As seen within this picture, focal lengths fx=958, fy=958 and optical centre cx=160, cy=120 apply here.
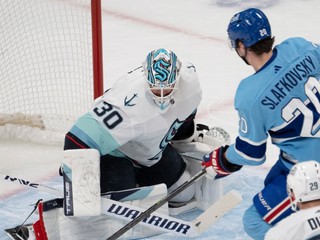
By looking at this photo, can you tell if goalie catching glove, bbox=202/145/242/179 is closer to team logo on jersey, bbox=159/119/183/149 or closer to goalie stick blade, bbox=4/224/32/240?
team logo on jersey, bbox=159/119/183/149

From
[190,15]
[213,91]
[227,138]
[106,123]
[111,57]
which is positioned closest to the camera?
[106,123]

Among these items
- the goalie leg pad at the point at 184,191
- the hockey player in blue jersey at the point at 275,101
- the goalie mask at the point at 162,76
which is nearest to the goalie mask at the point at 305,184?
the hockey player in blue jersey at the point at 275,101

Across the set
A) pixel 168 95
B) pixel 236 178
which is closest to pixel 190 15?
pixel 236 178

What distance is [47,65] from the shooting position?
4676 millimetres

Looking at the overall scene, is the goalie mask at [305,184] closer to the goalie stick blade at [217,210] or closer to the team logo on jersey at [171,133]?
the goalie stick blade at [217,210]

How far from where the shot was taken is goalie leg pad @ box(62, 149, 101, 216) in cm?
333

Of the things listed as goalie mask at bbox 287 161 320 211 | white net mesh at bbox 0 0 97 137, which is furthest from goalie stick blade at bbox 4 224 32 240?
goalie mask at bbox 287 161 320 211

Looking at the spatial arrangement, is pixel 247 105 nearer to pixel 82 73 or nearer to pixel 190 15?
pixel 82 73

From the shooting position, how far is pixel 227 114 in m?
4.60

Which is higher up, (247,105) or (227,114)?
(247,105)

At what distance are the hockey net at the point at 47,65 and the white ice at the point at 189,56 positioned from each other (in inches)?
4.4

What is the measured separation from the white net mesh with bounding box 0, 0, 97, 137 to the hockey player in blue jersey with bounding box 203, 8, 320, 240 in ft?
4.83

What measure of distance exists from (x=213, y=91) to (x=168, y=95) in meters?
Answer: 1.49

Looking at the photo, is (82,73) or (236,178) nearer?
(236,178)
